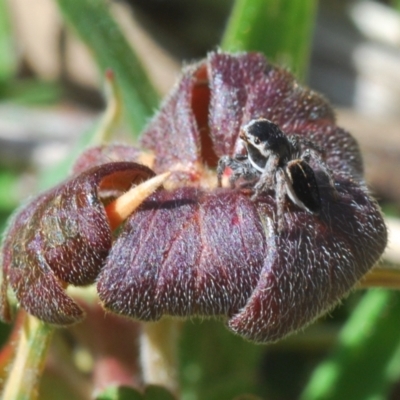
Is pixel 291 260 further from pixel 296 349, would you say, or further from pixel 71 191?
pixel 296 349

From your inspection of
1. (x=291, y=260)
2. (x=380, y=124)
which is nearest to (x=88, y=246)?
(x=291, y=260)

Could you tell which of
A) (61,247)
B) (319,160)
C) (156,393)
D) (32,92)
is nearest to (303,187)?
(319,160)

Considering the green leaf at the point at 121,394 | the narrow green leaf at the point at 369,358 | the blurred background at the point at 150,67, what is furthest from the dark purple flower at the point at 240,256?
the blurred background at the point at 150,67

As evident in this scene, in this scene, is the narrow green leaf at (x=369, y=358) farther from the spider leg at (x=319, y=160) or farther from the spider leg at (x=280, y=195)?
the spider leg at (x=280, y=195)

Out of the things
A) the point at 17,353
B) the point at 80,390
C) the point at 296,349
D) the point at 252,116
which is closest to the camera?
the point at 252,116

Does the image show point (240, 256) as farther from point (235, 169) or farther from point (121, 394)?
point (121, 394)
